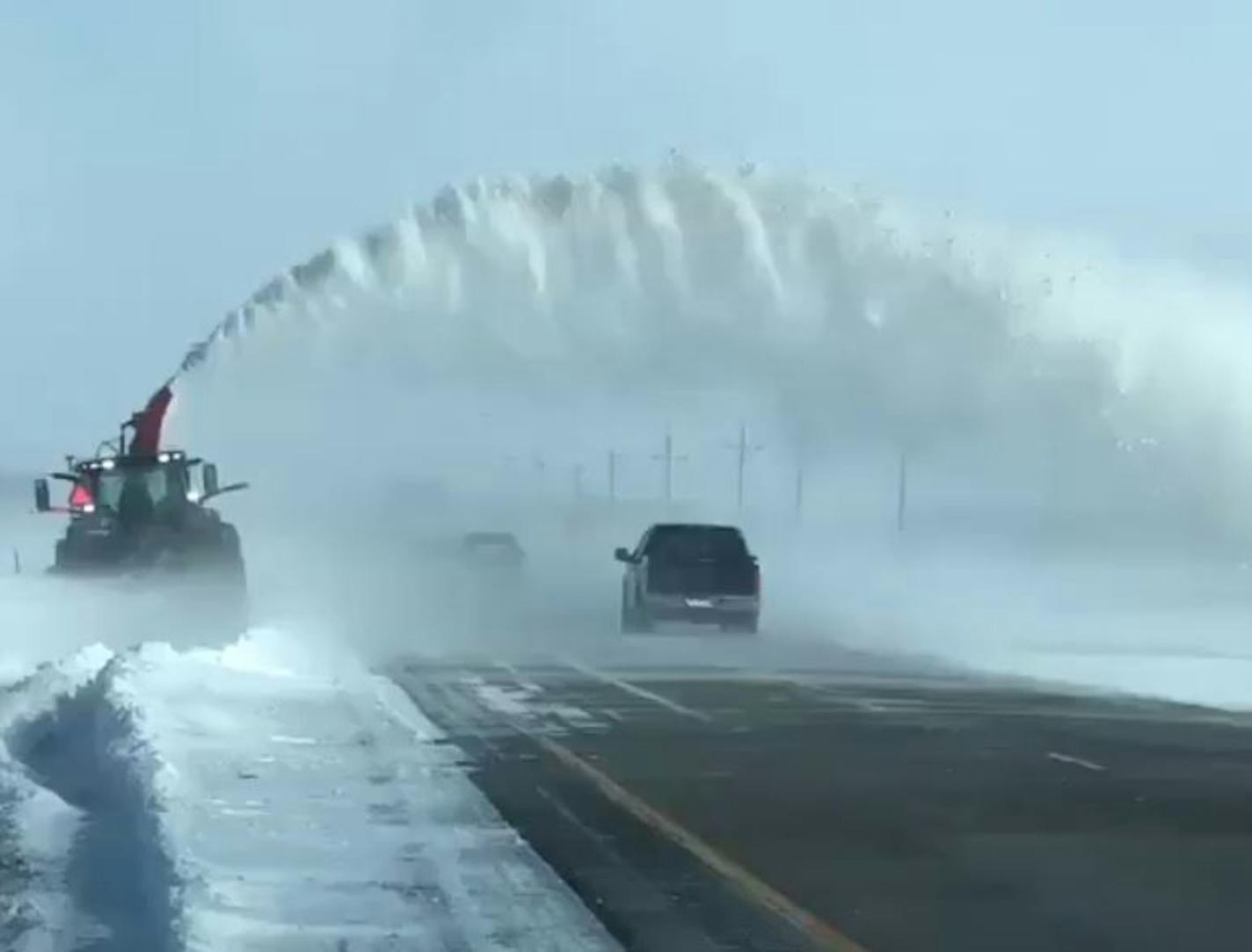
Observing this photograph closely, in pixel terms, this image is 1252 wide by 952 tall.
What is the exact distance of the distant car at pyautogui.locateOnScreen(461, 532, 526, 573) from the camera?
56.4 metres

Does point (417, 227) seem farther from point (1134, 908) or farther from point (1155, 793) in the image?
point (1134, 908)

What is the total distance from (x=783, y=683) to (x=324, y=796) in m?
14.8

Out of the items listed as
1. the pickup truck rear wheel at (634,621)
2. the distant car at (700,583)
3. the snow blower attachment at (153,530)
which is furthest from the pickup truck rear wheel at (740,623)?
the snow blower attachment at (153,530)

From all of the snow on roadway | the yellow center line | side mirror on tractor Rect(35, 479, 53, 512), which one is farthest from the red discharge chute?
the yellow center line

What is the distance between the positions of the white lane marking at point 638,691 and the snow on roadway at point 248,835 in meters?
3.02

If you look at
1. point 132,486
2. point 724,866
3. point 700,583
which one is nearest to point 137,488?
point 132,486

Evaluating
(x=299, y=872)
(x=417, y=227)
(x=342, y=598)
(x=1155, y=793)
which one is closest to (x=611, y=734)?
(x=1155, y=793)

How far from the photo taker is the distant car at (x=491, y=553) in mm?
56406

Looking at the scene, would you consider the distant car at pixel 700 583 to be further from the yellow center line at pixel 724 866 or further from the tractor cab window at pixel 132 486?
the yellow center line at pixel 724 866

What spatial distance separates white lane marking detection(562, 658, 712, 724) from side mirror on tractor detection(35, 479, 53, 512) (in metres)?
6.74

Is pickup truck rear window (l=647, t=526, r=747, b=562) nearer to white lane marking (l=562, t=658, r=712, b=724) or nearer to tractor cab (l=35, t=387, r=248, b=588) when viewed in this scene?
white lane marking (l=562, t=658, r=712, b=724)

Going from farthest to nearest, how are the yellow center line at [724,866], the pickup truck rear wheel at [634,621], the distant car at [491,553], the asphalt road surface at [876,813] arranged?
the distant car at [491,553] < the pickup truck rear wheel at [634,621] < the asphalt road surface at [876,813] < the yellow center line at [724,866]

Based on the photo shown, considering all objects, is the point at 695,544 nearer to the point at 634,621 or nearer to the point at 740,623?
the point at 740,623

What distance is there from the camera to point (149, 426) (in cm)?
3241
